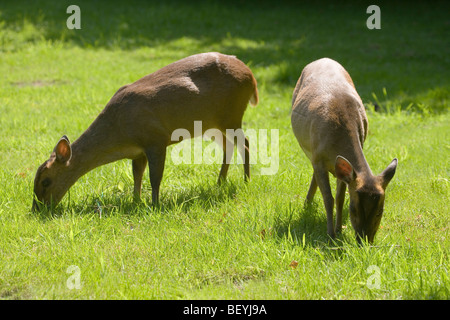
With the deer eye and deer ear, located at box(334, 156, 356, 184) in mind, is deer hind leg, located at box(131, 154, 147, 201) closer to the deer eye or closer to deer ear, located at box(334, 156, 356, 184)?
the deer eye

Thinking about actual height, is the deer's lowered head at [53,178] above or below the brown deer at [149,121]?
below

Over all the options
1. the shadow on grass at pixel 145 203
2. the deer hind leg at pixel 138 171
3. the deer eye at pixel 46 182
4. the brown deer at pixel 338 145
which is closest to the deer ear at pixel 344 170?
the brown deer at pixel 338 145

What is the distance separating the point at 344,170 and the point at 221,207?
154cm

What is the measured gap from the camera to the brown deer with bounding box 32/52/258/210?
5988 millimetres

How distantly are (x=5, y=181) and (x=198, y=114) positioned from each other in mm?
2180

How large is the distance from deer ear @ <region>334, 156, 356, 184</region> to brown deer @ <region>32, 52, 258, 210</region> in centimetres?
205

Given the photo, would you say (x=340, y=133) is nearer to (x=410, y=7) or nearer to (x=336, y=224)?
(x=336, y=224)

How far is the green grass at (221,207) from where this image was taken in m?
4.38

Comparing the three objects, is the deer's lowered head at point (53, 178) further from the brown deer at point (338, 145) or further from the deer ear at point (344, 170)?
the deer ear at point (344, 170)

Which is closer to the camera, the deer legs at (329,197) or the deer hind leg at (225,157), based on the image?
the deer legs at (329,197)

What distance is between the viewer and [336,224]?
5.29 m

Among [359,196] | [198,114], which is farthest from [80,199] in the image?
[359,196]

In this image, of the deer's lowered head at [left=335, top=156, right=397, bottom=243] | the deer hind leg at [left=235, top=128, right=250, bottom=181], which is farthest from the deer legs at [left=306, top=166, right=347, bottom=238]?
the deer hind leg at [left=235, top=128, right=250, bottom=181]

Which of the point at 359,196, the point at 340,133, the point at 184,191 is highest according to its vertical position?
the point at 340,133
